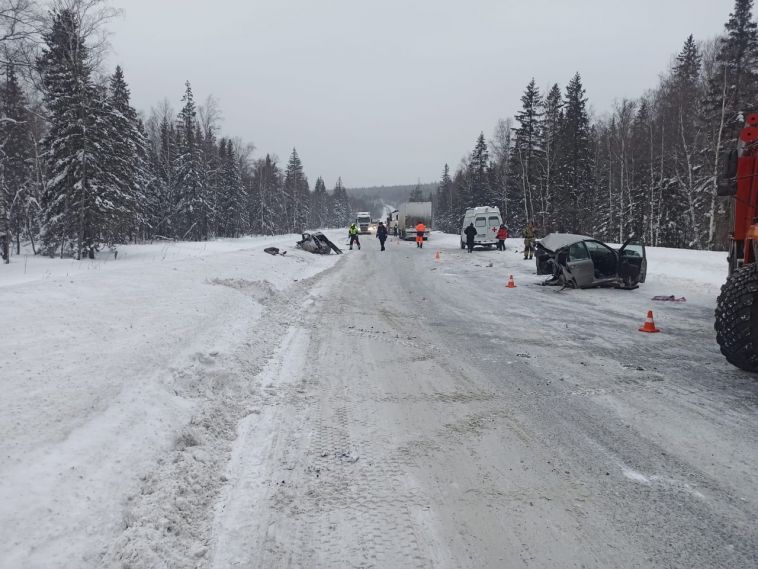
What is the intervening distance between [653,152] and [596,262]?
1144 inches

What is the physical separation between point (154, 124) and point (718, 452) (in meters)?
75.7

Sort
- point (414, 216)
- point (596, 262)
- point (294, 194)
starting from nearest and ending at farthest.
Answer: point (596, 262) < point (414, 216) < point (294, 194)

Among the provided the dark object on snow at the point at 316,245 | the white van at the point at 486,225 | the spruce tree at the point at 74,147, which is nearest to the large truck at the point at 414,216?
the white van at the point at 486,225

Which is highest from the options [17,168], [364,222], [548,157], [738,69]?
[738,69]

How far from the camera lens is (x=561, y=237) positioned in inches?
538

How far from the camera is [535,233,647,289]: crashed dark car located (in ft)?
43.1

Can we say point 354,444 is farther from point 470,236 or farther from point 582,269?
point 470,236

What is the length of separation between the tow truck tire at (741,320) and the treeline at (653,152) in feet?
78.1

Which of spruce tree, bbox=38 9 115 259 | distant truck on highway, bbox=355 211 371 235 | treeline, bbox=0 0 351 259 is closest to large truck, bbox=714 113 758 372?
treeline, bbox=0 0 351 259

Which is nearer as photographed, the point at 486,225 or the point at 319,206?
the point at 486,225

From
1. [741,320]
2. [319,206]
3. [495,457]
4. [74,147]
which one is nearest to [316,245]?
[74,147]

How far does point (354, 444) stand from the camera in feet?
12.9

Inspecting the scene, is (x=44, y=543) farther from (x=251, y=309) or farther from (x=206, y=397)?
(x=251, y=309)

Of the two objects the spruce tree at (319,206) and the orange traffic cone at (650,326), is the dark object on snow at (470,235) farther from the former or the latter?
the spruce tree at (319,206)
